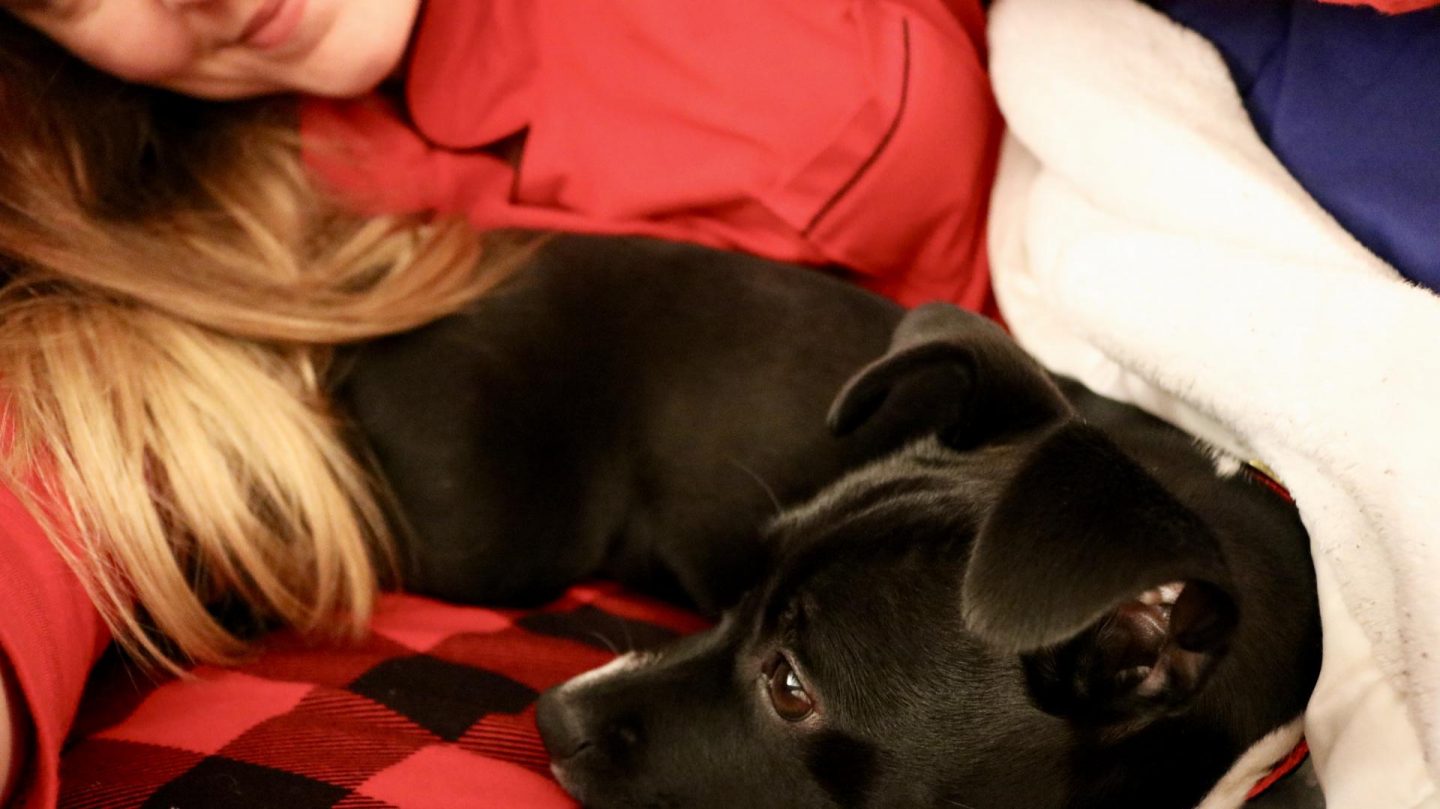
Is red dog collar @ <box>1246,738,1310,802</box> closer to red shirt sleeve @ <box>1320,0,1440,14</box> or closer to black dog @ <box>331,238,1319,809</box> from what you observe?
black dog @ <box>331,238,1319,809</box>

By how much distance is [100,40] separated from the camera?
1.46 m

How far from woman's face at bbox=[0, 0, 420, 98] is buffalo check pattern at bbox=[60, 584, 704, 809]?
2.62 feet

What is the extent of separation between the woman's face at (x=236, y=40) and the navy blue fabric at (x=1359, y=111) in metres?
1.25

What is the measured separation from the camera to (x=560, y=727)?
50.0 inches

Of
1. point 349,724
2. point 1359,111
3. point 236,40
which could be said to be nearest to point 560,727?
point 349,724

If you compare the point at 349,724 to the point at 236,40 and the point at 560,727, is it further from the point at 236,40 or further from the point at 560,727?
the point at 236,40

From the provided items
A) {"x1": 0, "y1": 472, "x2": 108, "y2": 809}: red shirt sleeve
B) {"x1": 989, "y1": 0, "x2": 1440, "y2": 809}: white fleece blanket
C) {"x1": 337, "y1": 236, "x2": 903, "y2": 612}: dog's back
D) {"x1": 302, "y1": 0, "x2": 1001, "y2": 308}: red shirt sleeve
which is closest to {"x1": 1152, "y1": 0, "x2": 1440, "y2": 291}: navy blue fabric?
{"x1": 989, "y1": 0, "x2": 1440, "y2": 809}: white fleece blanket

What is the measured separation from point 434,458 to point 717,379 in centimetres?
42

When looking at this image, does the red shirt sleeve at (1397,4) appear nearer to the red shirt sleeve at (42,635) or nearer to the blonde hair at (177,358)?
the blonde hair at (177,358)

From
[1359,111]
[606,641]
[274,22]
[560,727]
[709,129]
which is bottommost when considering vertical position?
[606,641]

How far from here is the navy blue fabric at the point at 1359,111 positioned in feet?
4.08

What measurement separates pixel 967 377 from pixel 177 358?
102 cm

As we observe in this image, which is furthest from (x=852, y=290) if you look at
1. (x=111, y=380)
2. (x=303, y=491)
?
(x=111, y=380)

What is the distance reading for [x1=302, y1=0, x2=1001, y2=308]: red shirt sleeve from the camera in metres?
1.68
